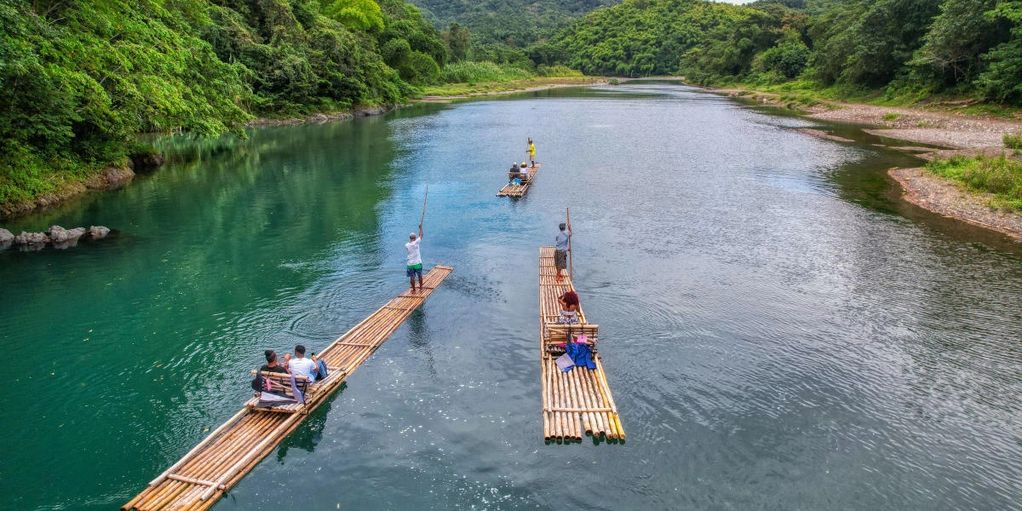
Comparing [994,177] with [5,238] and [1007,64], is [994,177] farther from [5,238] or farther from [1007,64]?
[5,238]

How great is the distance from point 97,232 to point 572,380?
83.1ft

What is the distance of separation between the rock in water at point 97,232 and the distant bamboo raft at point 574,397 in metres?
22.9

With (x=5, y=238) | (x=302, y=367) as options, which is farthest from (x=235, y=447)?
(x=5, y=238)

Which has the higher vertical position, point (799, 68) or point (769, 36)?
point (769, 36)

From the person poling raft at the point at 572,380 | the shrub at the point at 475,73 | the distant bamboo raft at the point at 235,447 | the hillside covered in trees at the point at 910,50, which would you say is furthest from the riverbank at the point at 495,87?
the person poling raft at the point at 572,380

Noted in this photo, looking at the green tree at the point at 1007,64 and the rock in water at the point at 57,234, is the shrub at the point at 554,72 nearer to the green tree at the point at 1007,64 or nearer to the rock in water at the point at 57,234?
the green tree at the point at 1007,64

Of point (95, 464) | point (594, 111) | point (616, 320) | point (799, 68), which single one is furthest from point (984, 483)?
point (799, 68)

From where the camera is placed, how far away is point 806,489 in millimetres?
12047

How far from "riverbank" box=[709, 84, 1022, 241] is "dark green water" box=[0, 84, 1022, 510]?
2.33 meters

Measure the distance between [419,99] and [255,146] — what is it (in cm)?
5865

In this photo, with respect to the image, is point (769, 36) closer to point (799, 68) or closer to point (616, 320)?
point (799, 68)

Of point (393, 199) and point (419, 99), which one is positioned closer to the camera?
point (393, 199)

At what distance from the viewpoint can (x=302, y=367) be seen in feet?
47.0

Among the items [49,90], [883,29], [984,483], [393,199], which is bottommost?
[984,483]
